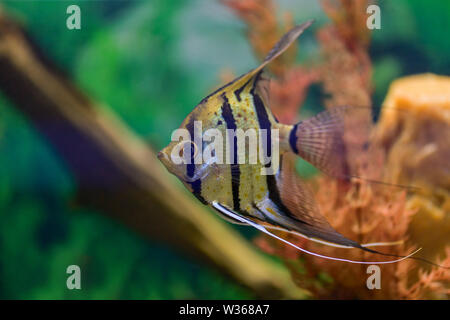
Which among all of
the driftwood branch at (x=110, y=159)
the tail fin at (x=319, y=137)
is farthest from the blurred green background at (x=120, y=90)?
the tail fin at (x=319, y=137)

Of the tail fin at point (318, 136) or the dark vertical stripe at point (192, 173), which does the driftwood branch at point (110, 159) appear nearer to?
the tail fin at point (318, 136)

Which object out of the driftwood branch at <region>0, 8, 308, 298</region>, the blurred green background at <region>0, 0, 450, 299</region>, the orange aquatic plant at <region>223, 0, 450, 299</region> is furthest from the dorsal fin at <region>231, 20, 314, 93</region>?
the blurred green background at <region>0, 0, 450, 299</region>

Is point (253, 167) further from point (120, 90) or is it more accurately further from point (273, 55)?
point (120, 90)

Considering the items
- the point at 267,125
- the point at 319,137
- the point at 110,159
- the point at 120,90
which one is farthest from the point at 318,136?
the point at 120,90

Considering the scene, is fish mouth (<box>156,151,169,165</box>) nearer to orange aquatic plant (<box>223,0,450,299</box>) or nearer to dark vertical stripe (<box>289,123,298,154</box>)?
dark vertical stripe (<box>289,123,298,154</box>)

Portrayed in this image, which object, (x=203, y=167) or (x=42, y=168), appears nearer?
(x=203, y=167)
